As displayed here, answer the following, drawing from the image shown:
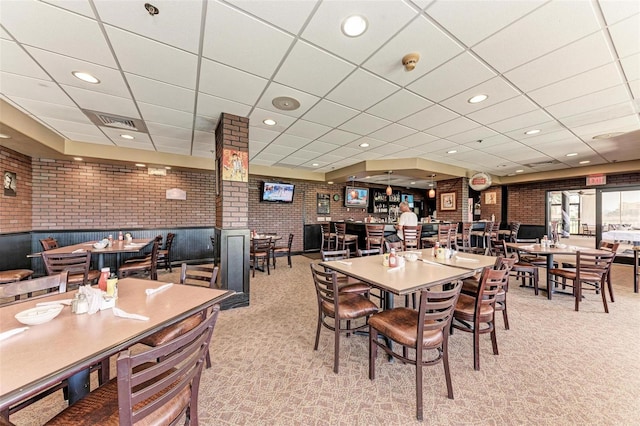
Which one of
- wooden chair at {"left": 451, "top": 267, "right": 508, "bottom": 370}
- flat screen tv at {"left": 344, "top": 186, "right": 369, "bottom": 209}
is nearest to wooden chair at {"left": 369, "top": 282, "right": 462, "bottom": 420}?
wooden chair at {"left": 451, "top": 267, "right": 508, "bottom": 370}

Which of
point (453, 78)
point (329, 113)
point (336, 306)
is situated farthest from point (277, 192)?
point (336, 306)

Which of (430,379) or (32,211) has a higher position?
(32,211)

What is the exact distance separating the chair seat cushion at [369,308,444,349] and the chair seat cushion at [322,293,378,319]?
20 cm

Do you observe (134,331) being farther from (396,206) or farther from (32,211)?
(396,206)

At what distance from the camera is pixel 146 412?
994mm

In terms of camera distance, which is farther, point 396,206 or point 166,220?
point 396,206

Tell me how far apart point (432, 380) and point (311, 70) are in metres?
3.18

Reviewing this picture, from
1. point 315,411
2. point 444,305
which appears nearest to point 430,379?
point 444,305

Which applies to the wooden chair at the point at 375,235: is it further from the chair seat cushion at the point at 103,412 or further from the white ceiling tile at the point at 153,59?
the chair seat cushion at the point at 103,412

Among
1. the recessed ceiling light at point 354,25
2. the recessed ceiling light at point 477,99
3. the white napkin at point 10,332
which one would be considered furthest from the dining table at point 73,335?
the recessed ceiling light at point 477,99

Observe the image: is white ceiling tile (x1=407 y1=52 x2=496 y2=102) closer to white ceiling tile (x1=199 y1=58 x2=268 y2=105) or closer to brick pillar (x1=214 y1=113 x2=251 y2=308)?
white ceiling tile (x1=199 y1=58 x2=268 y2=105)

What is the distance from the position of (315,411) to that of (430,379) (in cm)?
104

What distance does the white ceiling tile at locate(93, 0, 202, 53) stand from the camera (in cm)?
180

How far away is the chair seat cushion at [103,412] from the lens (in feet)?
3.50
